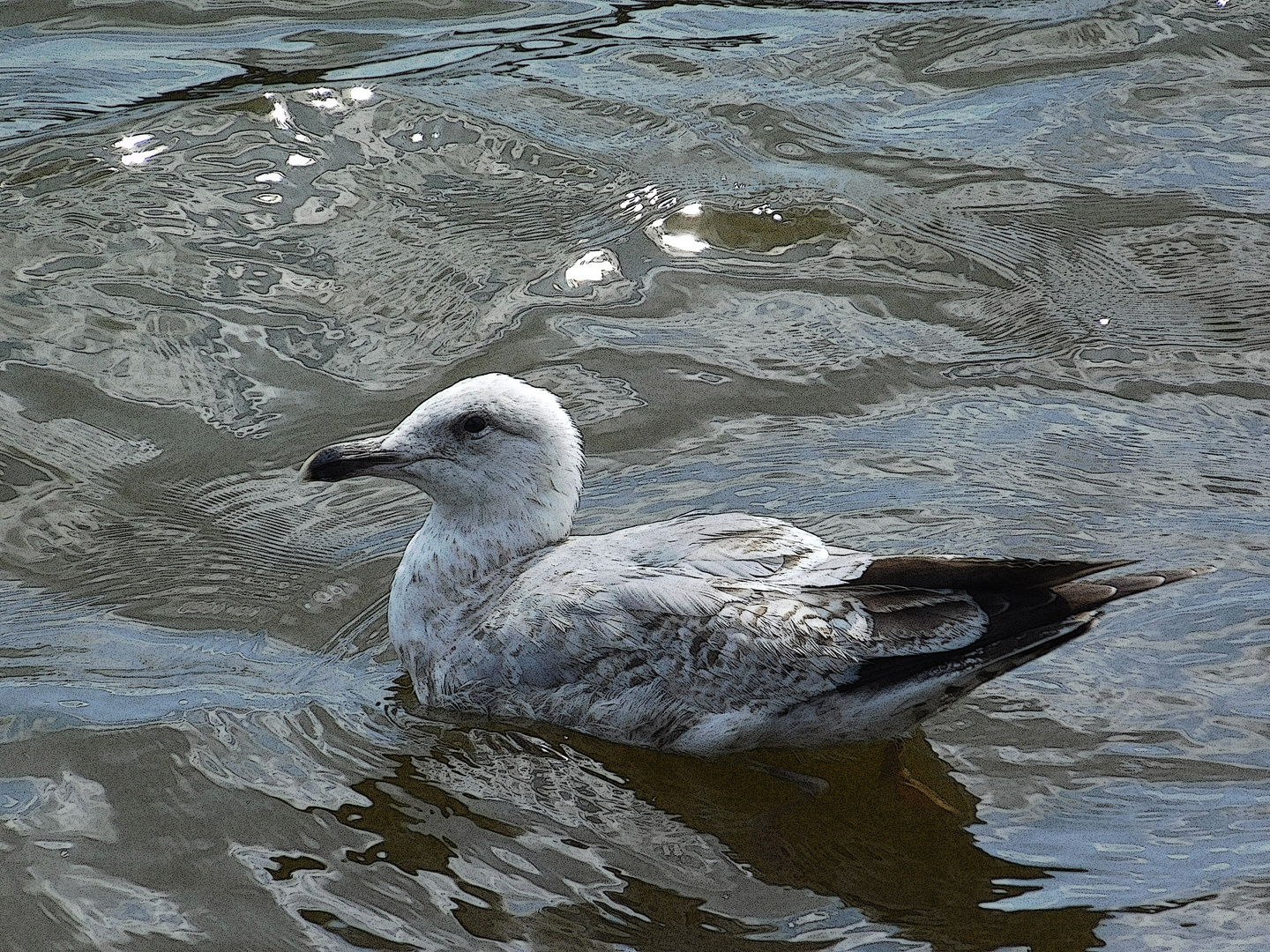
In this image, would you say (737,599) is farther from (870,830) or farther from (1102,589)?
(1102,589)

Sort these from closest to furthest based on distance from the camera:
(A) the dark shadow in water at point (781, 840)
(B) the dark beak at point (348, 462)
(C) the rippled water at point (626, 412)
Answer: (A) the dark shadow in water at point (781, 840) < (C) the rippled water at point (626, 412) < (B) the dark beak at point (348, 462)

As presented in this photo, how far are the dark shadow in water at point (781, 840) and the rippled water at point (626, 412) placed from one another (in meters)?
0.02

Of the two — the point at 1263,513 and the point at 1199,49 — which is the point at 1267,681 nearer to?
the point at 1263,513

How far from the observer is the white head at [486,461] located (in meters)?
5.47

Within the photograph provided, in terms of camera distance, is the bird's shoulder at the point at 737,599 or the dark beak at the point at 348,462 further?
the dark beak at the point at 348,462

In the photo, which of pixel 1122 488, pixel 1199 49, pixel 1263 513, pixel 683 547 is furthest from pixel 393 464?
pixel 1199 49

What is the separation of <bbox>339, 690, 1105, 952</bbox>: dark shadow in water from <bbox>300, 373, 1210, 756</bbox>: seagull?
0.14 m

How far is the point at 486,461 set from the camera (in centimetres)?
552

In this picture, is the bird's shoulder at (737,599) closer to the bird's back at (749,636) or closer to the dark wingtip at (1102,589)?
the bird's back at (749,636)

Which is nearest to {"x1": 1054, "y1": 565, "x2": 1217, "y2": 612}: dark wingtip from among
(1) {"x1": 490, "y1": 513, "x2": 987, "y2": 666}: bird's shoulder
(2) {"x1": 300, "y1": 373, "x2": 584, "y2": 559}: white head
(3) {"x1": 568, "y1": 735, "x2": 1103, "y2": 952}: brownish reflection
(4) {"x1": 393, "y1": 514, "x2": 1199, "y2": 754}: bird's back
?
(4) {"x1": 393, "y1": 514, "x2": 1199, "y2": 754}: bird's back

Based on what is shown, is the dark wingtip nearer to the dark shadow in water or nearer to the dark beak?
the dark shadow in water

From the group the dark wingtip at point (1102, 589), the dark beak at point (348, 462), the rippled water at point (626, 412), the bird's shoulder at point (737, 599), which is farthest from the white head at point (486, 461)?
the dark wingtip at point (1102, 589)

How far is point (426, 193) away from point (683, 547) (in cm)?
413

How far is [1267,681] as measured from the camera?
5.23 m
